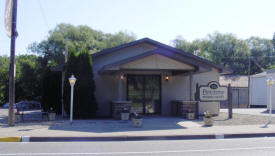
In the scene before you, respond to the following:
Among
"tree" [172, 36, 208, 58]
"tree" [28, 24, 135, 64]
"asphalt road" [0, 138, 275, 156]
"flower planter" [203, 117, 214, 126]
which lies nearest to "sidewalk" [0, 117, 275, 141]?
"asphalt road" [0, 138, 275, 156]

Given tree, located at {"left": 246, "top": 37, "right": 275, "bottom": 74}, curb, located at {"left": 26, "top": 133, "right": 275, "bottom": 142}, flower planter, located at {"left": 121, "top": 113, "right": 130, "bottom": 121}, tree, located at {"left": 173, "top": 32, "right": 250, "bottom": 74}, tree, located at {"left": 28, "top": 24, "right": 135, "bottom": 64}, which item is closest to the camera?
curb, located at {"left": 26, "top": 133, "right": 275, "bottom": 142}

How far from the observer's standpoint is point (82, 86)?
16.2 meters

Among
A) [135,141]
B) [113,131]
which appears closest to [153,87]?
[113,131]

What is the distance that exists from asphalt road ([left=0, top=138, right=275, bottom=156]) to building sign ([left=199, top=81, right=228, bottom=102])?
19.7 feet

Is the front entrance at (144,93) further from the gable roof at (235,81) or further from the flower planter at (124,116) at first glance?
the gable roof at (235,81)

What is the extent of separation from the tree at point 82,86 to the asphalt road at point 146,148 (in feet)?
21.0

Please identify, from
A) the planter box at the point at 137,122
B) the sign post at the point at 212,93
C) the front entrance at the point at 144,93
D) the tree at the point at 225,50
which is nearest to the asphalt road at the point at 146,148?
the planter box at the point at 137,122

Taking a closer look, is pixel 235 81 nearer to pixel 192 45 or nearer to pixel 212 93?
pixel 212 93

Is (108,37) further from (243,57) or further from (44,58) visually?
(243,57)

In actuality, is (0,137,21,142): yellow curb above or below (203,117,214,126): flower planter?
below

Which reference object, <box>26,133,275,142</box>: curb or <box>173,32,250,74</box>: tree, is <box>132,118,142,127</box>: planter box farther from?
<box>173,32,250,74</box>: tree

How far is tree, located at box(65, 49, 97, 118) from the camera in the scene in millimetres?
16094

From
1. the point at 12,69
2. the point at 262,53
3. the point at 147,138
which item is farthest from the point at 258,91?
the point at 262,53

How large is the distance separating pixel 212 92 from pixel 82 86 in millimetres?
7274
